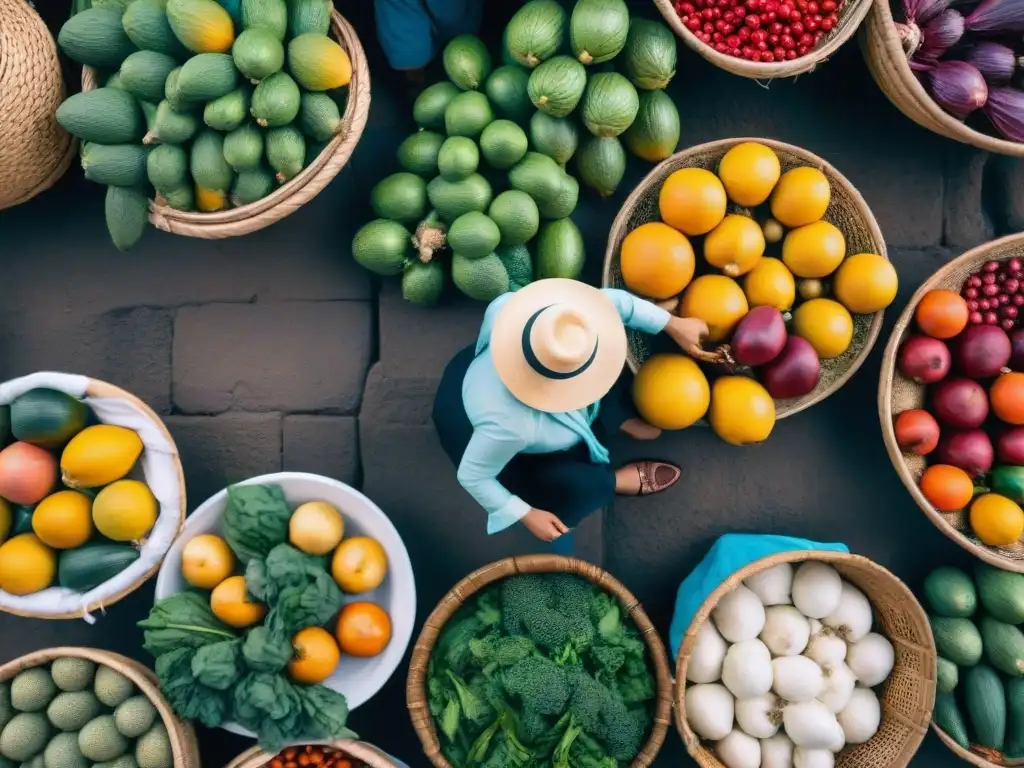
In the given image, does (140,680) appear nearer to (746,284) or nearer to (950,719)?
(746,284)

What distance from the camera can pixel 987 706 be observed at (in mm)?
1823

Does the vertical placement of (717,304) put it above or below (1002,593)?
above

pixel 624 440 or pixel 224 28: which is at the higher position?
pixel 224 28

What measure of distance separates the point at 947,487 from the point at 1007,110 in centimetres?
92

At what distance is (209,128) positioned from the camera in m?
1.70

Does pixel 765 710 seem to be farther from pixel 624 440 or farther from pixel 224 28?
pixel 224 28

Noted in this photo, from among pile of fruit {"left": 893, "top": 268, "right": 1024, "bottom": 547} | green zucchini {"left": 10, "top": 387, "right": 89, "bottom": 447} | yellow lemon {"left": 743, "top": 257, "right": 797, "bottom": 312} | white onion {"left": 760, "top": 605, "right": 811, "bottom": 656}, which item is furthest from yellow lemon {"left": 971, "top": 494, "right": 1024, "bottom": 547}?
green zucchini {"left": 10, "top": 387, "right": 89, "bottom": 447}

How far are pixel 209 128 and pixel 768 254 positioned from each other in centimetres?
138

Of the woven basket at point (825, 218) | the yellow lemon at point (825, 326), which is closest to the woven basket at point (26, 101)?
the woven basket at point (825, 218)

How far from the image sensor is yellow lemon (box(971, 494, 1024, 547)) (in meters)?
1.79

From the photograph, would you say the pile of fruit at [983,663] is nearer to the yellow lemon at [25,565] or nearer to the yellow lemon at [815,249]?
the yellow lemon at [815,249]

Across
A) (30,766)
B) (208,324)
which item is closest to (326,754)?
(30,766)

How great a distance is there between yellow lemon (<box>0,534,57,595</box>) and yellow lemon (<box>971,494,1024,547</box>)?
219 centimetres

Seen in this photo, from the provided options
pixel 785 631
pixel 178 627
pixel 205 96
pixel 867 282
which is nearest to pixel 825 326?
pixel 867 282
